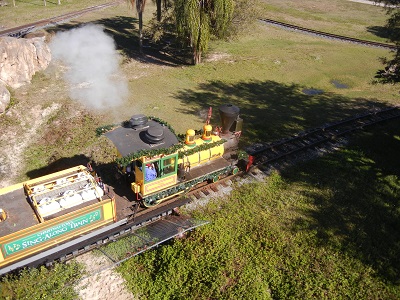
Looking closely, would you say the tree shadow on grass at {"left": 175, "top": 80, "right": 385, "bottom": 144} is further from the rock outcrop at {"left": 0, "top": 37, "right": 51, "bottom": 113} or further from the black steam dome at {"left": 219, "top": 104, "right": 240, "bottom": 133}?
the rock outcrop at {"left": 0, "top": 37, "right": 51, "bottom": 113}

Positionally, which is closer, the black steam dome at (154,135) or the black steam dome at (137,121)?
the black steam dome at (154,135)

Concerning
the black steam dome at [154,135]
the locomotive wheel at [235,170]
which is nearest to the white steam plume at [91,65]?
the locomotive wheel at [235,170]

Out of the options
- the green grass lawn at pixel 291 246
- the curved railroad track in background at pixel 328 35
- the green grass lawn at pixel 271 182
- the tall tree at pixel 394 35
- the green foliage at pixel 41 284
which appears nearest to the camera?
the green foliage at pixel 41 284

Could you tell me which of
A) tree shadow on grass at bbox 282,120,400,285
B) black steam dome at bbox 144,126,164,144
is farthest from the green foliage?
tree shadow on grass at bbox 282,120,400,285

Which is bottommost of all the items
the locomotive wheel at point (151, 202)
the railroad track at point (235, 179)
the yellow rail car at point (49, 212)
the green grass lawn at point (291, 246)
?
the green grass lawn at point (291, 246)

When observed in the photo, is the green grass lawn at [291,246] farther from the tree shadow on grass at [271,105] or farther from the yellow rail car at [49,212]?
the tree shadow on grass at [271,105]
